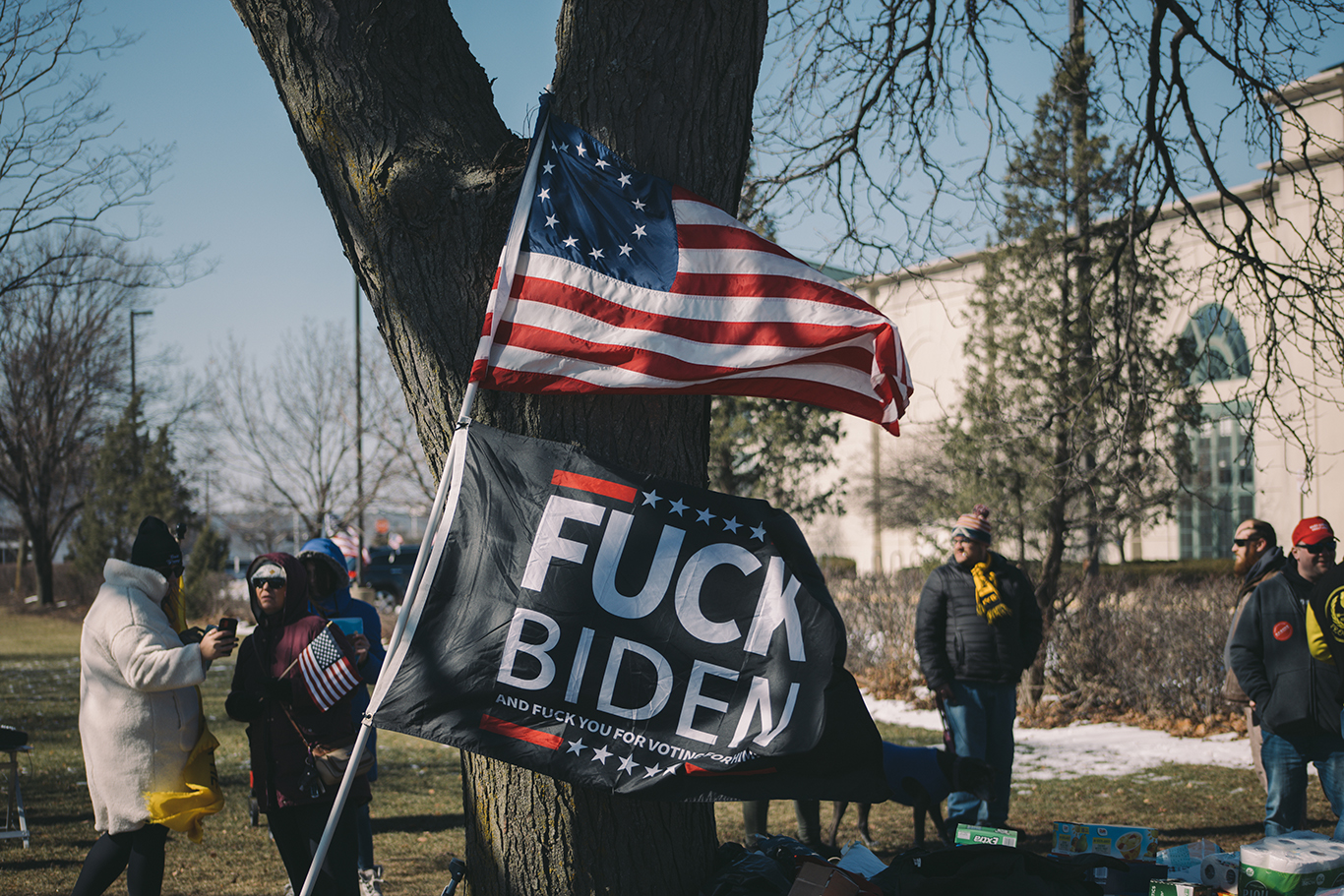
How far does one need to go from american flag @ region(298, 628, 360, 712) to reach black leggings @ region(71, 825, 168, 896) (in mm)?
824

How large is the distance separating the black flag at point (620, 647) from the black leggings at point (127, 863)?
172 centimetres

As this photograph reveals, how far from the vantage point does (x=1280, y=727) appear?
17.0 ft

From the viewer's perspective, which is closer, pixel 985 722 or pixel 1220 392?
pixel 985 722

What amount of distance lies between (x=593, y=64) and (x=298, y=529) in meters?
27.7

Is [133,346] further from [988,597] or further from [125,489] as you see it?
[988,597]

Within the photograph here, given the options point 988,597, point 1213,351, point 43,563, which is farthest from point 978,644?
point 43,563

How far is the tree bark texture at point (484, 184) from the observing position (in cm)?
332

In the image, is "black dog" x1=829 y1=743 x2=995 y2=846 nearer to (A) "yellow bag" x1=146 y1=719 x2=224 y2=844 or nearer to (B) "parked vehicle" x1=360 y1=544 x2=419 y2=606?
(A) "yellow bag" x1=146 y1=719 x2=224 y2=844

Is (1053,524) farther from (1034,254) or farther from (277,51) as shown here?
(277,51)

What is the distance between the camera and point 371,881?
5.40m

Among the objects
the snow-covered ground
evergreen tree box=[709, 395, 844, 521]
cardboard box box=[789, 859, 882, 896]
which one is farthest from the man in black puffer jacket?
evergreen tree box=[709, 395, 844, 521]

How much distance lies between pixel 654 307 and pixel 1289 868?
3.12m

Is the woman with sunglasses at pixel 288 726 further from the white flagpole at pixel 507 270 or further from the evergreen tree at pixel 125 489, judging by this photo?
the evergreen tree at pixel 125 489

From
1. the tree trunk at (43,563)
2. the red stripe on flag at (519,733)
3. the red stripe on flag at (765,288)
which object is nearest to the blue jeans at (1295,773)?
the red stripe on flag at (765,288)
